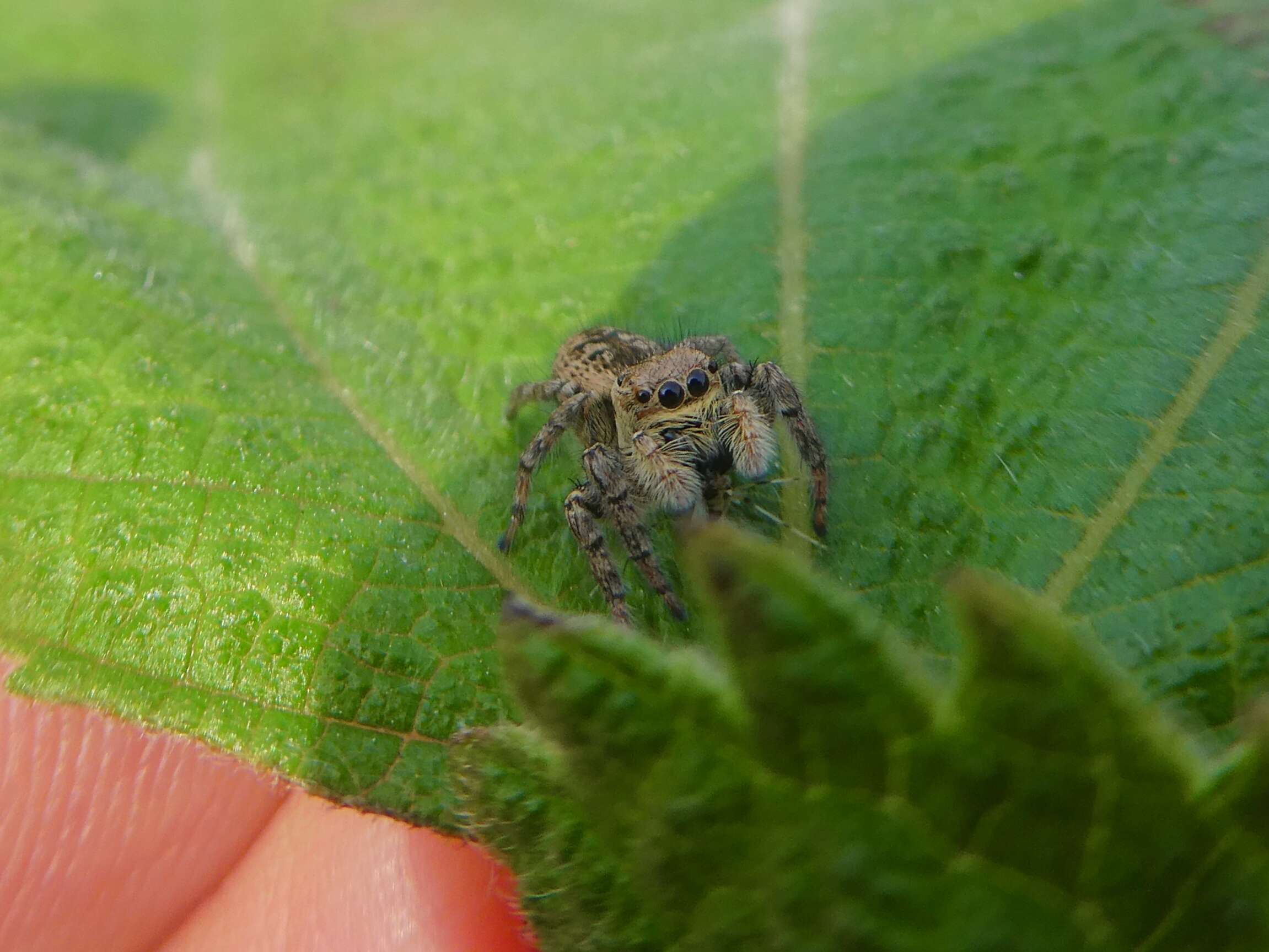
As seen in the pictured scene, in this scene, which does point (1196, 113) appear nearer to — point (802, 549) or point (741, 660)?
point (802, 549)

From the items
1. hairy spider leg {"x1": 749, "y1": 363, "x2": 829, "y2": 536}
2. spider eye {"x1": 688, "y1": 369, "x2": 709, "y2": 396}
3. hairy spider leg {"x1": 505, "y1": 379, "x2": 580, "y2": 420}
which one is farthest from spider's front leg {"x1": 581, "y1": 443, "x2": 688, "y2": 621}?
hairy spider leg {"x1": 749, "y1": 363, "x2": 829, "y2": 536}

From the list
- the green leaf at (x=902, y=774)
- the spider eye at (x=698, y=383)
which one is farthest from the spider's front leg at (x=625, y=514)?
the green leaf at (x=902, y=774)

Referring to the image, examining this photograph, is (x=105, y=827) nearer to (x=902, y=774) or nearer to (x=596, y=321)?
(x=596, y=321)

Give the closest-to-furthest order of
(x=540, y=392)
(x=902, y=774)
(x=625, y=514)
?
(x=902, y=774) < (x=625, y=514) < (x=540, y=392)

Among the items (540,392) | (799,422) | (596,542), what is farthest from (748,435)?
(540,392)

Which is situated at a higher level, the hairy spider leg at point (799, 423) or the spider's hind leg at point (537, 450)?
the hairy spider leg at point (799, 423)

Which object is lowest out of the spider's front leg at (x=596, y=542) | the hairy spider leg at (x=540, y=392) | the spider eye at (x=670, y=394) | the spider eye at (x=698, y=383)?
the spider's front leg at (x=596, y=542)

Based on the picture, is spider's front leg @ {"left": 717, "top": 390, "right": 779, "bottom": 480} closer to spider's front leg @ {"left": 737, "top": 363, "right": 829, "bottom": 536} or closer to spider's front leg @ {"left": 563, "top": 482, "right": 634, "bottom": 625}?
spider's front leg @ {"left": 737, "top": 363, "right": 829, "bottom": 536}

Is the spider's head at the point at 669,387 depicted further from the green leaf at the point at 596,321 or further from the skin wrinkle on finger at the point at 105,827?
the skin wrinkle on finger at the point at 105,827
